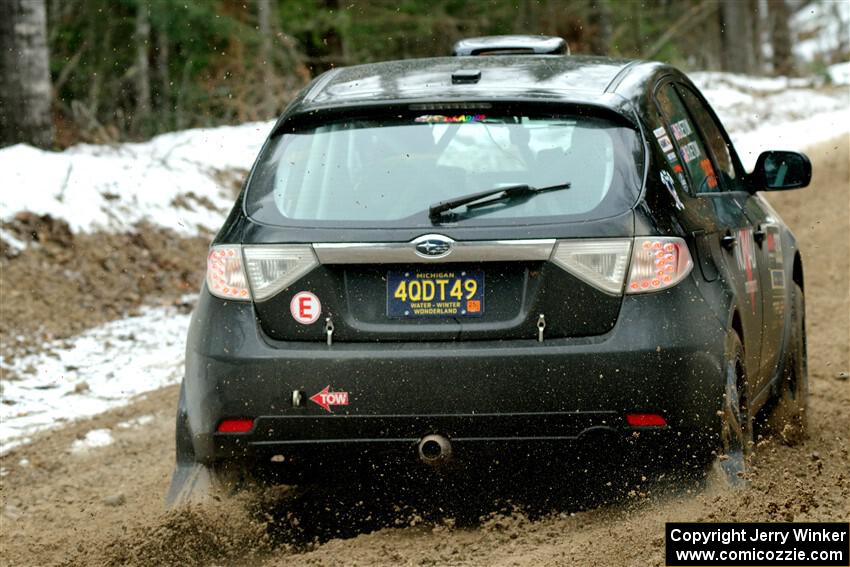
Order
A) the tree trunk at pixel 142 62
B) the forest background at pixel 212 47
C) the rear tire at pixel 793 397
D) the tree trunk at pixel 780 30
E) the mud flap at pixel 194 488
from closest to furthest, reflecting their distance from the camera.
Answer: the mud flap at pixel 194 488, the rear tire at pixel 793 397, the forest background at pixel 212 47, the tree trunk at pixel 142 62, the tree trunk at pixel 780 30

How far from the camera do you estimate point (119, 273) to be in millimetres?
10922

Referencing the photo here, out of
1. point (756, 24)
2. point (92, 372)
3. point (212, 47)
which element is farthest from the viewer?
point (756, 24)

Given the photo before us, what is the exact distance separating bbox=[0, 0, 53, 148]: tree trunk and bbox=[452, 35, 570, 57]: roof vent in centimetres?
751

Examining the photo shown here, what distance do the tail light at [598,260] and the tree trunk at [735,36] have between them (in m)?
30.5

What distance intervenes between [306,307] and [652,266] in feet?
3.79

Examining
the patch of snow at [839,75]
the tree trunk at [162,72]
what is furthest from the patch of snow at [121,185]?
the patch of snow at [839,75]

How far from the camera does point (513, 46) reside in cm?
649

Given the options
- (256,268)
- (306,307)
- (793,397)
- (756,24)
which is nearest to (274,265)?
(256,268)

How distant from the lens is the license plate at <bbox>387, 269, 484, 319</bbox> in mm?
4559

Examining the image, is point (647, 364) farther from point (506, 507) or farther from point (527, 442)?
point (506, 507)

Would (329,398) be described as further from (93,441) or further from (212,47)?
(212,47)

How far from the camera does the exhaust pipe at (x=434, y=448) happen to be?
15.1 ft

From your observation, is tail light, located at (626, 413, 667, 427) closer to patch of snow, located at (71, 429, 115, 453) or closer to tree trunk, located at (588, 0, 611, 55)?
patch of snow, located at (71, 429, 115, 453)

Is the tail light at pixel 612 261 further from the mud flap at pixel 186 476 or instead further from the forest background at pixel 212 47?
the forest background at pixel 212 47
